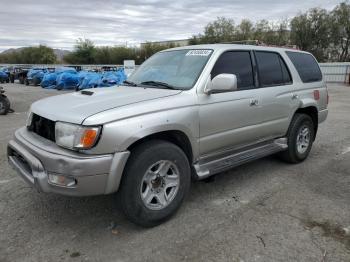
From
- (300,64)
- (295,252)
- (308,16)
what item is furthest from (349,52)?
(295,252)

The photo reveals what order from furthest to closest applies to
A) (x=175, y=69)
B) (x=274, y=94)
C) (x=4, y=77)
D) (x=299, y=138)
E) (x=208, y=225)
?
(x=4, y=77), (x=299, y=138), (x=274, y=94), (x=175, y=69), (x=208, y=225)

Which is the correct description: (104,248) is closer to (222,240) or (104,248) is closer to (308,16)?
(222,240)

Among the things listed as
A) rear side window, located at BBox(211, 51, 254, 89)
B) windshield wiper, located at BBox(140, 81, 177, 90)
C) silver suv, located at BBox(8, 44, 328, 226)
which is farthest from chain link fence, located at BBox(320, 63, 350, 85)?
windshield wiper, located at BBox(140, 81, 177, 90)

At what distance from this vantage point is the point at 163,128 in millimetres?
3412

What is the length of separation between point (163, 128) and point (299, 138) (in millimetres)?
3012

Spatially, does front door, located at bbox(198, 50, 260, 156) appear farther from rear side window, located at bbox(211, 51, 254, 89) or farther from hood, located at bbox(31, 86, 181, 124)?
hood, located at bbox(31, 86, 181, 124)

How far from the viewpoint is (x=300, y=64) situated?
5.55 metres

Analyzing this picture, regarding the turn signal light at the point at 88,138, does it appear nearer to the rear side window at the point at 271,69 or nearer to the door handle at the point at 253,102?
the door handle at the point at 253,102

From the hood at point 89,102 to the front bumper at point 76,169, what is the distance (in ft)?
1.02

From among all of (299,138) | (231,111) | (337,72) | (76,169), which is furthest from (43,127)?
(337,72)

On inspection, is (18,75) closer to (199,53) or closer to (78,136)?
(199,53)

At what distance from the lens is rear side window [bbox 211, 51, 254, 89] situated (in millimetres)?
4172

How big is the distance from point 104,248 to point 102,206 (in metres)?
0.88

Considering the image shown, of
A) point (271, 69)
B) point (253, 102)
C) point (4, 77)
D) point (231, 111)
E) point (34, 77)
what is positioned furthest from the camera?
point (4, 77)
